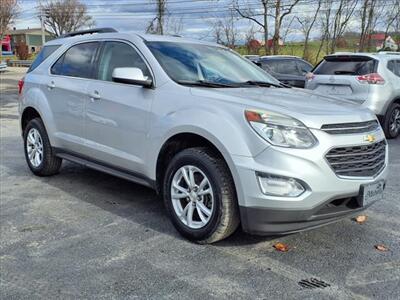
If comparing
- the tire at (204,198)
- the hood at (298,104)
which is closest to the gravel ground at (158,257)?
the tire at (204,198)

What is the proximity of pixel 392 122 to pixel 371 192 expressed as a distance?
6.29 meters

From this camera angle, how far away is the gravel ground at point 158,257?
3.39 meters

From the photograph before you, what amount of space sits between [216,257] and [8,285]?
5.03 ft

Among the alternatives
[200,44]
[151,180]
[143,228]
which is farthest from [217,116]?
[200,44]

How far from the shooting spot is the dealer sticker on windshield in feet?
12.7

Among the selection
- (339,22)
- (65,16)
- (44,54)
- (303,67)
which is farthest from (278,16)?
(65,16)

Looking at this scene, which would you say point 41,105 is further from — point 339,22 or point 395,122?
point 339,22

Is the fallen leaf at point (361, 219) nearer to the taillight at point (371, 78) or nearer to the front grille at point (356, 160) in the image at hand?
the front grille at point (356, 160)

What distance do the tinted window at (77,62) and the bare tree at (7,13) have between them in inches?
1766

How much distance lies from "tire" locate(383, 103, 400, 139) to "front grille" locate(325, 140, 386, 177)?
224 inches

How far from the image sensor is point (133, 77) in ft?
14.9

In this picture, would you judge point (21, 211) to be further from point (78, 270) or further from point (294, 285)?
point (294, 285)

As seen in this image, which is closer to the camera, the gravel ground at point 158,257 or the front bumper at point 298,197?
the gravel ground at point 158,257

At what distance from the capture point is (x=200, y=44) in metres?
5.42
